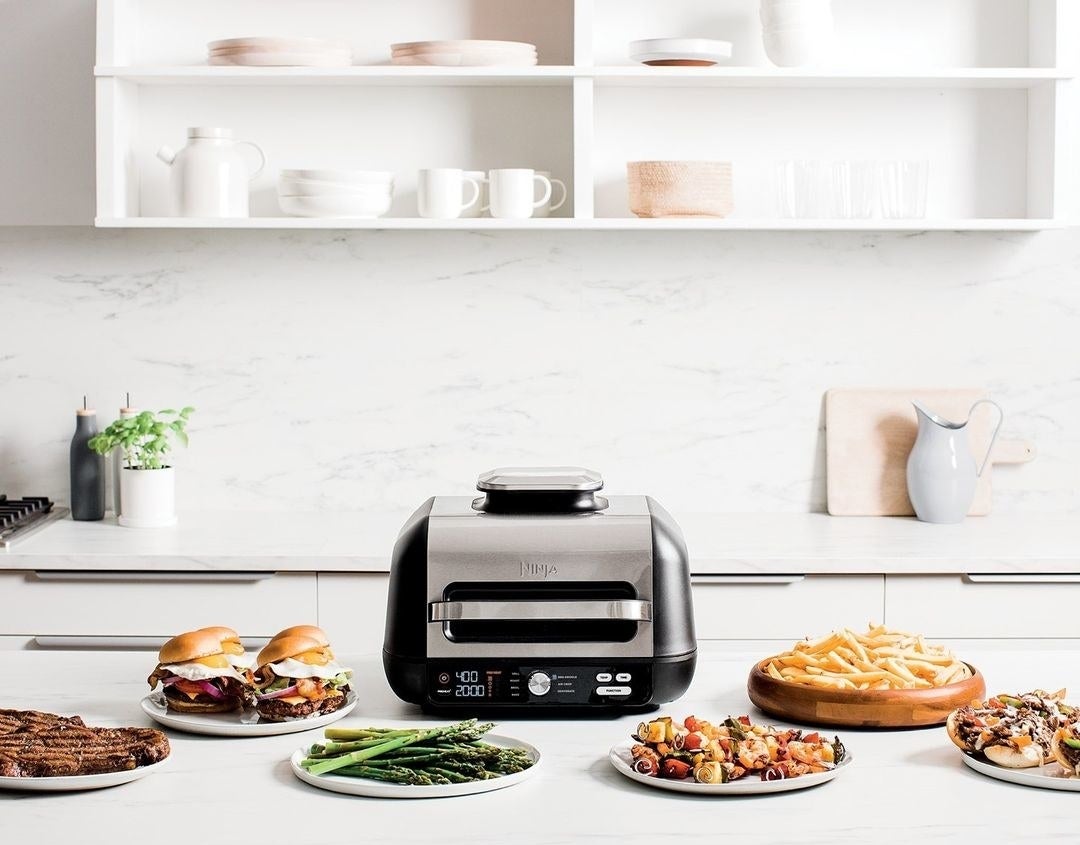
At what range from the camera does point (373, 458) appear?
350cm

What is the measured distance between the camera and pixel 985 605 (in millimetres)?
2963

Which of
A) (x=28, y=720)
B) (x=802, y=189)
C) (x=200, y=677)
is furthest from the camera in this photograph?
(x=802, y=189)

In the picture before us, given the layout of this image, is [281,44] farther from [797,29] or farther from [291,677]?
[291,677]

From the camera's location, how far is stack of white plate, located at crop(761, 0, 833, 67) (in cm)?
316

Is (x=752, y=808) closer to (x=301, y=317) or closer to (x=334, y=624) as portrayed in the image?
(x=334, y=624)

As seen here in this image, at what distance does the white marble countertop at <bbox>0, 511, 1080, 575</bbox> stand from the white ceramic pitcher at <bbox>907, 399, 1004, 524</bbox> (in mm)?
45

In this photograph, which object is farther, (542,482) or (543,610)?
(542,482)

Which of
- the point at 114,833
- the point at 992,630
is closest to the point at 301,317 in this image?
the point at 992,630

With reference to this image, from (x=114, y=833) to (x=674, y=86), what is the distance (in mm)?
2510

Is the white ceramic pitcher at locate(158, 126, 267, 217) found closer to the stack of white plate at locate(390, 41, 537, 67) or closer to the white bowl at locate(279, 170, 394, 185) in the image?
the white bowl at locate(279, 170, 394, 185)

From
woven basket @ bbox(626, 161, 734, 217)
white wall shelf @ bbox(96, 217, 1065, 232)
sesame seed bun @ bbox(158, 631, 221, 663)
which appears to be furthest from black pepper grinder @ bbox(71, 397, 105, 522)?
sesame seed bun @ bbox(158, 631, 221, 663)

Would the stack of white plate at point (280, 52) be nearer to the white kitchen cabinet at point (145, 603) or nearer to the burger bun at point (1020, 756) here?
the white kitchen cabinet at point (145, 603)

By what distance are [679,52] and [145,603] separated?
1746 mm

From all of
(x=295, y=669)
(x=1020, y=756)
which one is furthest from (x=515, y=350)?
(x=1020, y=756)
